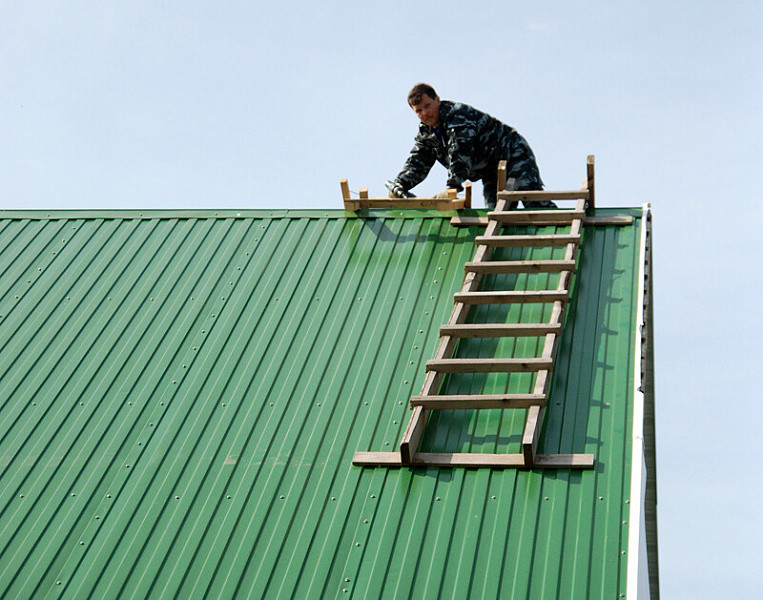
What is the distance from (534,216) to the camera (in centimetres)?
1341

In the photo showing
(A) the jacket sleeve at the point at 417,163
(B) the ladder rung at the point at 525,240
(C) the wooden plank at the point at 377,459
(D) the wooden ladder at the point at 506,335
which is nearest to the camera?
(D) the wooden ladder at the point at 506,335

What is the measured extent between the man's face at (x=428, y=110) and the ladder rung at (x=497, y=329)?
12.6 ft

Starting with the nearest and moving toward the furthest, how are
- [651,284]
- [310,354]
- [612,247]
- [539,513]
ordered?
[539,513] < [310,354] < [612,247] < [651,284]

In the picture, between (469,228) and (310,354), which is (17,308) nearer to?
(310,354)

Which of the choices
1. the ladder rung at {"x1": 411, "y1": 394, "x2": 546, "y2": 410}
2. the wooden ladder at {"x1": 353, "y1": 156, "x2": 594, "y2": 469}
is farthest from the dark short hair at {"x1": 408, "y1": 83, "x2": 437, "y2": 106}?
the ladder rung at {"x1": 411, "y1": 394, "x2": 546, "y2": 410}

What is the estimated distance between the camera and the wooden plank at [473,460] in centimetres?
1009

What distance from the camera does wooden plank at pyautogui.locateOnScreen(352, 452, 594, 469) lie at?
10094 millimetres

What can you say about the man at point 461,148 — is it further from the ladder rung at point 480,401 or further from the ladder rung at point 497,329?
the ladder rung at point 480,401

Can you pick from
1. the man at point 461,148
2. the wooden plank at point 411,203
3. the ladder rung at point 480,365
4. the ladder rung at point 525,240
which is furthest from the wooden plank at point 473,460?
the man at point 461,148

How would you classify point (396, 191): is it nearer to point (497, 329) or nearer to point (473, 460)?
point (497, 329)

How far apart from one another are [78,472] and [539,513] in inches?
161

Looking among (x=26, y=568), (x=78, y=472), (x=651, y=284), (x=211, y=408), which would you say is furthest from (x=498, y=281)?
(x=26, y=568)

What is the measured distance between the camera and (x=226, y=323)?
504 inches

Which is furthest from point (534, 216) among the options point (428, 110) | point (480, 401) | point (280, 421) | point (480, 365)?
point (280, 421)
